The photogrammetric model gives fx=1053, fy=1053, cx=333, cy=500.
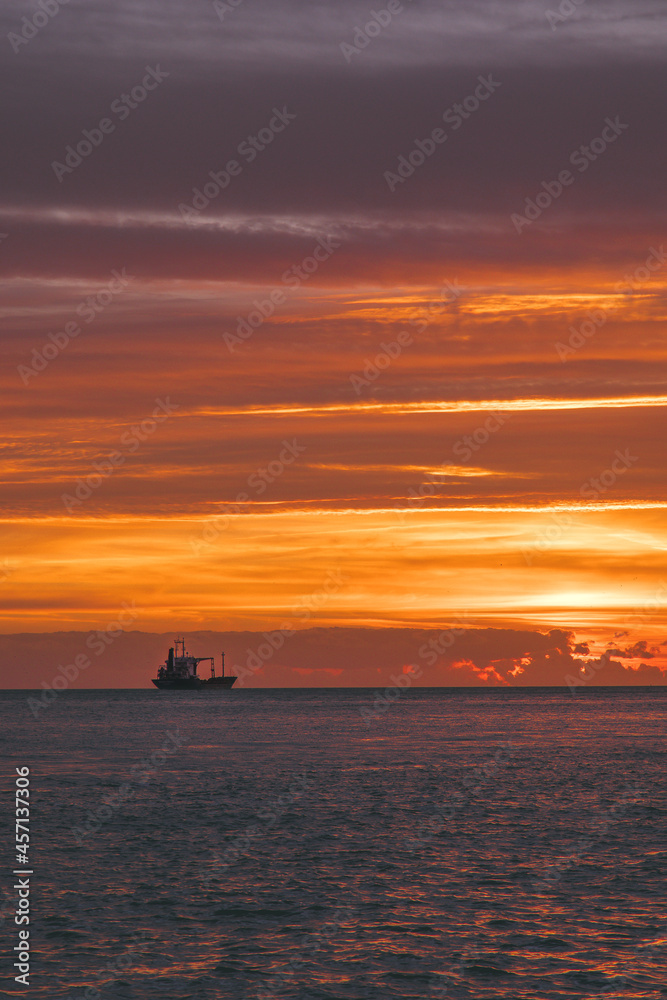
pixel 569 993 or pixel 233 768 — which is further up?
pixel 233 768

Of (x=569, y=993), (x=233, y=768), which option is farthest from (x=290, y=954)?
(x=233, y=768)

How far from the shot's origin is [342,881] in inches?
1382

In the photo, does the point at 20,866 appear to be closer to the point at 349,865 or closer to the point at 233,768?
the point at 349,865

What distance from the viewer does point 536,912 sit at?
3084 cm

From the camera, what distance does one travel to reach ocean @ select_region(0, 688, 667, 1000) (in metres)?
25.1

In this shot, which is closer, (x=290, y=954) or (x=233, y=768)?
(x=290, y=954)

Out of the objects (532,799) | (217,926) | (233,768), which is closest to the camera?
(217,926)

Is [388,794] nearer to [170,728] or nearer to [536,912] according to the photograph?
[536,912]

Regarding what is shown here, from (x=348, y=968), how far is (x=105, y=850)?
1821 centimetres

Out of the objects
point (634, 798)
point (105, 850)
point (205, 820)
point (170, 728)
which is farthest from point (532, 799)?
point (170, 728)

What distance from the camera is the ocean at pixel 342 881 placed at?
2509 cm

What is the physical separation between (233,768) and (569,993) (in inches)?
2085

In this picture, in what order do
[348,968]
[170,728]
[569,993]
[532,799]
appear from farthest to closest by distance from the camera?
[170,728] < [532,799] < [348,968] < [569,993]

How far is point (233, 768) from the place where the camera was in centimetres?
7469
